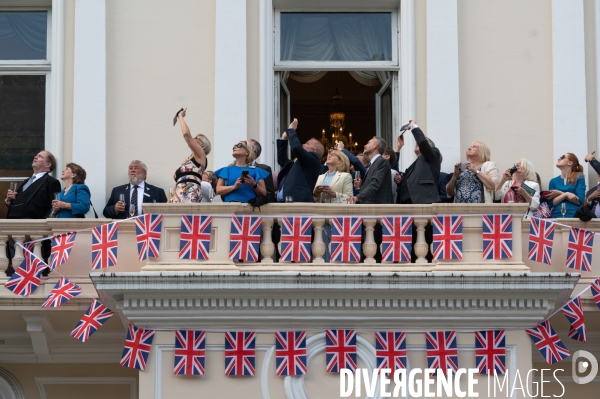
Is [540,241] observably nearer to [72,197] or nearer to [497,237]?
[497,237]

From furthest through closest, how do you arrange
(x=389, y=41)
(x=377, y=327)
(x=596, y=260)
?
(x=389, y=41), (x=596, y=260), (x=377, y=327)

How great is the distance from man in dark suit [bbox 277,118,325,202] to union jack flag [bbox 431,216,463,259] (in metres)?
1.61

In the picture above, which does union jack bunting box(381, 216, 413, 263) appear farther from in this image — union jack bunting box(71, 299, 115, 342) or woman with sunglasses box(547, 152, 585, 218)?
union jack bunting box(71, 299, 115, 342)

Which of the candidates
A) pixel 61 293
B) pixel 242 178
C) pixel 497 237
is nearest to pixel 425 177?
pixel 497 237

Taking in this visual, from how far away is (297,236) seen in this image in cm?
1766

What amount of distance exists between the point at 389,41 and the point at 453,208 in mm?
4650

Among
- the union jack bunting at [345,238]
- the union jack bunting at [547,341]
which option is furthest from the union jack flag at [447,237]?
the union jack bunting at [547,341]

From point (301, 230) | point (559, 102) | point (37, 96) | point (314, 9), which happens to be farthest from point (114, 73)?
point (559, 102)

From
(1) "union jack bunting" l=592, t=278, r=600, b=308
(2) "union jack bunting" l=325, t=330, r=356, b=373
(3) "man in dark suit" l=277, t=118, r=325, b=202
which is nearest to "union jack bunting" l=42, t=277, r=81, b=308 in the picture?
(3) "man in dark suit" l=277, t=118, r=325, b=202

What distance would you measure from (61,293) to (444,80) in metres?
6.19

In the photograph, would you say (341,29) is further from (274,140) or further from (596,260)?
(596,260)

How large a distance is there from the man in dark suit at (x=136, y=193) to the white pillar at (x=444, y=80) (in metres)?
3.86

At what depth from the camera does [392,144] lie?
843 inches

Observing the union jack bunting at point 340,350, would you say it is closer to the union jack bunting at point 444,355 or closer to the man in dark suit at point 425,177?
the union jack bunting at point 444,355
